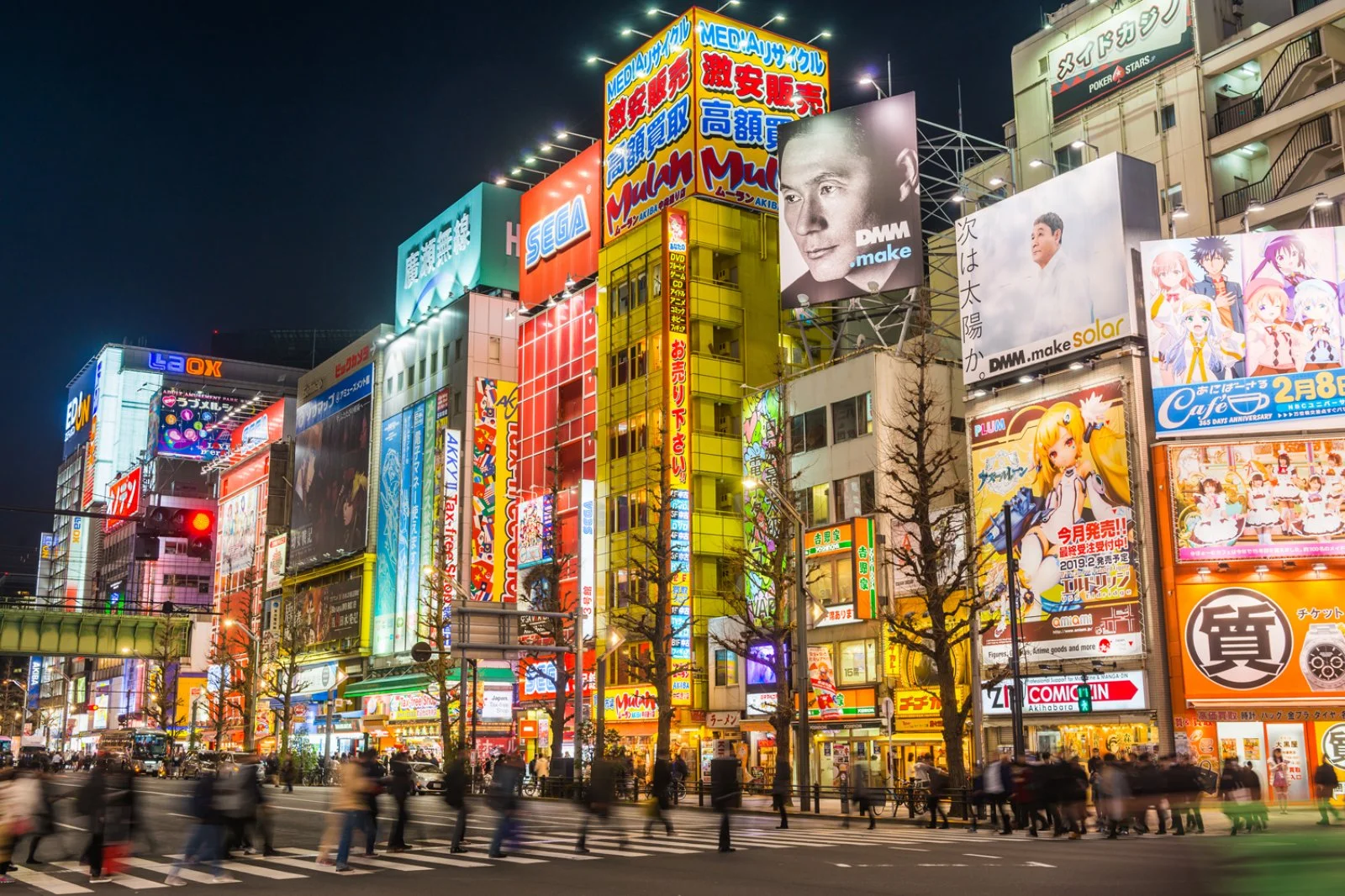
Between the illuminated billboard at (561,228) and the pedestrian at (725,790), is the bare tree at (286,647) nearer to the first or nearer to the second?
the illuminated billboard at (561,228)

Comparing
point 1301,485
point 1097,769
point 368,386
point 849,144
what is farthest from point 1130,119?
point 368,386

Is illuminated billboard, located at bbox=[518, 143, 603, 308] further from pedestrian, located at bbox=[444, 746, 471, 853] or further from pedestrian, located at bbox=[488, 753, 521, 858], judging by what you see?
pedestrian, located at bbox=[488, 753, 521, 858]

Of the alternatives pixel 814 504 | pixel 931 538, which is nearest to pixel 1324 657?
pixel 931 538

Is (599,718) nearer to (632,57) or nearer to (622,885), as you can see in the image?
(622,885)

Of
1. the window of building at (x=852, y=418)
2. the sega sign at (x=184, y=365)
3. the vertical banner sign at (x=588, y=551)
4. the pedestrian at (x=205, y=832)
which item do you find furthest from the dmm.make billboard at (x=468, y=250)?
the sega sign at (x=184, y=365)

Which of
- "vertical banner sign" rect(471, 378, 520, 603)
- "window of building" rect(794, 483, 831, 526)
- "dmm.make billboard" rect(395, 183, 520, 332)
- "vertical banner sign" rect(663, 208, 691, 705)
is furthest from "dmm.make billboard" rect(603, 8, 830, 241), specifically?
"window of building" rect(794, 483, 831, 526)

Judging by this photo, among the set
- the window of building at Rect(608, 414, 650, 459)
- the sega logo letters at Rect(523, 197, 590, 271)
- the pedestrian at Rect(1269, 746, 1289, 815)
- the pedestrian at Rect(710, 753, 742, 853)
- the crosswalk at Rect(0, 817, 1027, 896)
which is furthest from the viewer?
the sega logo letters at Rect(523, 197, 590, 271)

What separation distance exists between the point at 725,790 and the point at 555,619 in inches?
1134

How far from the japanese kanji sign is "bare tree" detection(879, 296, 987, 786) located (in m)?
12.4

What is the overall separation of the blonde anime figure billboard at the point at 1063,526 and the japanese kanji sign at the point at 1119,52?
18172mm

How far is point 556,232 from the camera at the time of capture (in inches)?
2867

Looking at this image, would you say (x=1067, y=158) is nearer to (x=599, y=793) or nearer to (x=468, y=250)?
(x=468, y=250)

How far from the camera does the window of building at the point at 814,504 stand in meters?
47.9

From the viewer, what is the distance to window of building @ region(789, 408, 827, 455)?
4881cm
